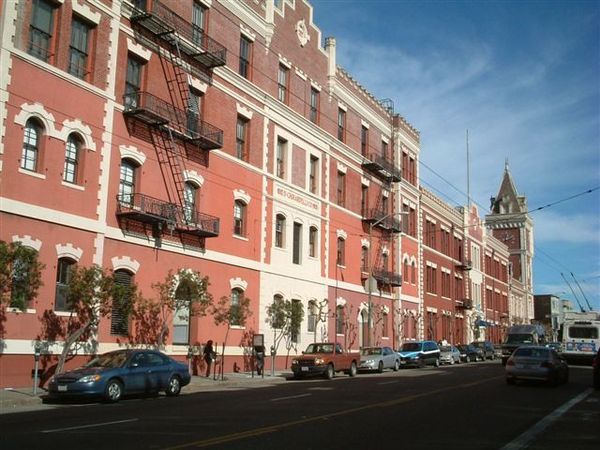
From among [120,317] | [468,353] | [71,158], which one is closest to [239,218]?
[120,317]

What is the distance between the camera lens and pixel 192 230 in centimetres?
2823

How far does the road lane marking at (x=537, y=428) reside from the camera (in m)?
10.8

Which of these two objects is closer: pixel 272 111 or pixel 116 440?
pixel 116 440

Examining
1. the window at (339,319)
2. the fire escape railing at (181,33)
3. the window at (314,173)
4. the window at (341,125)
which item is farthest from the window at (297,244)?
the fire escape railing at (181,33)

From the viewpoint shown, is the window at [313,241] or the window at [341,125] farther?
the window at [341,125]

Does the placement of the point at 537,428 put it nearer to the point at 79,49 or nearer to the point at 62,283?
the point at 62,283

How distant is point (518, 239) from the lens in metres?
101

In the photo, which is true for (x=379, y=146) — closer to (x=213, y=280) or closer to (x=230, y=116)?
(x=230, y=116)

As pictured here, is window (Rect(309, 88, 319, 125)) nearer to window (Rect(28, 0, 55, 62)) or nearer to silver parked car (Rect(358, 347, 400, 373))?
silver parked car (Rect(358, 347, 400, 373))

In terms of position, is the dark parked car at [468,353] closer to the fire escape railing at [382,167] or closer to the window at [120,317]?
the fire escape railing at [382,167]

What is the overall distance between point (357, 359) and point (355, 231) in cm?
1349

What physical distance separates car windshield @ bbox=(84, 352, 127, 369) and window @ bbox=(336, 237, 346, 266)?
24425 millimetres

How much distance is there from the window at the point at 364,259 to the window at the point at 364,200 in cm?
245

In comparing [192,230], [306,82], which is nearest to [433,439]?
[192,230]
